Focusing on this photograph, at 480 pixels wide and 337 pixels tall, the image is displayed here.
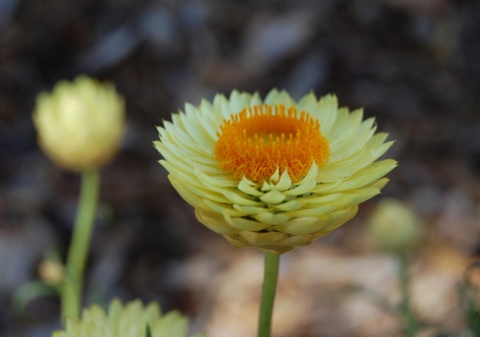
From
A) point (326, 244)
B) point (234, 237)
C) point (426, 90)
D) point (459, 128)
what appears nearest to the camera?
point (234, 237)

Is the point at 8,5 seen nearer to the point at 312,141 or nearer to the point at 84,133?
the point at 84,133

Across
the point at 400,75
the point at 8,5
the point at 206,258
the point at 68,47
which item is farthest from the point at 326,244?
the point at 8,5

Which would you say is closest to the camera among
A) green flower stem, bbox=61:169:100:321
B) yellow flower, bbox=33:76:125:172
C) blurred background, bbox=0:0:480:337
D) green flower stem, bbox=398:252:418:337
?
green flower stem, bbox=398:252:418:337

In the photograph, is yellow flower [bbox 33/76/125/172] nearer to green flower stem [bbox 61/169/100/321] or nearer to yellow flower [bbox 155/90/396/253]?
green flower stem [bbox 61/169/100/321]

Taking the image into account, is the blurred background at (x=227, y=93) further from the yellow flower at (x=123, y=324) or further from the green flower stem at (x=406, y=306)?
the yellow flower at (x=123, y=324)

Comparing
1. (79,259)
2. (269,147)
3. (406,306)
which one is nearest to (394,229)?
(406,306)

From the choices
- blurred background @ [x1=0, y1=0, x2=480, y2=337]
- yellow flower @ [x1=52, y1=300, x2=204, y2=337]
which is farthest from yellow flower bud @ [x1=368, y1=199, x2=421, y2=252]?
yellow flower @ [x1=52, y1=300, x2=204, y2=337]

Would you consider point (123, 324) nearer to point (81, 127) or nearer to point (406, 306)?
point (406, 306)
